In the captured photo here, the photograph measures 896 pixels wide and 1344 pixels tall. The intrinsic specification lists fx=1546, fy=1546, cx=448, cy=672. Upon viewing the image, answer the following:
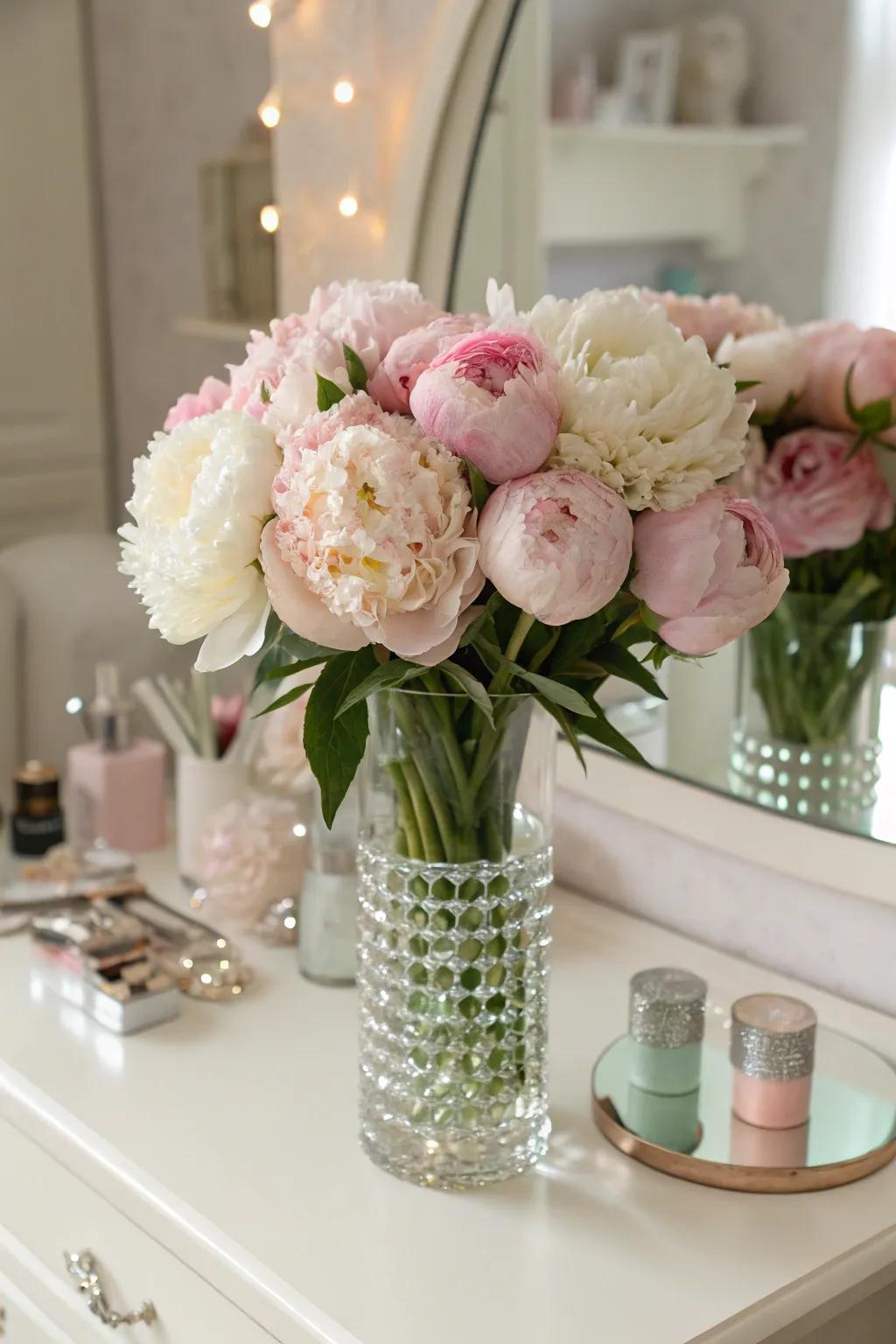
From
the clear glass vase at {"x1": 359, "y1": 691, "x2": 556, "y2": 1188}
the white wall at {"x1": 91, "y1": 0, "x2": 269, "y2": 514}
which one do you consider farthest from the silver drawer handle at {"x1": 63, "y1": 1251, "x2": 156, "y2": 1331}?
the white wall at {"x1": 91, "y1": 0, "x2": 269, "y2": 514}

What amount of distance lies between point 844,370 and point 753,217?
0.14 m

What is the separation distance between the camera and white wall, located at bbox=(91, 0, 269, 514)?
198 cm

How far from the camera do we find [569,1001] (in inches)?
46.8

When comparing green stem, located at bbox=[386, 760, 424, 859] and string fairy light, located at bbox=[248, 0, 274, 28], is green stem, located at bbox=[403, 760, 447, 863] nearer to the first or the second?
green stem, located at bbox=[386, 760, 424, 859]

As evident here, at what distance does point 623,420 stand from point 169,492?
0.78 ft

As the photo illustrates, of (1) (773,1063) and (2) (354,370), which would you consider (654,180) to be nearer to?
(2) (354,370)

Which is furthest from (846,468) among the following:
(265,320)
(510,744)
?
(265,320)

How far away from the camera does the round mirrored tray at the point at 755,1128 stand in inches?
37.2

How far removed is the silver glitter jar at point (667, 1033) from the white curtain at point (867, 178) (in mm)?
489

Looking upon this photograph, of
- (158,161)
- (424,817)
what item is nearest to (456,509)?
(424,817)

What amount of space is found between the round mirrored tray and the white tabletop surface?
0.4 inches

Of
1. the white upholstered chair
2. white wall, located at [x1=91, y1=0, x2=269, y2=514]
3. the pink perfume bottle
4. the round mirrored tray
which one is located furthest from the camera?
white wall, located at [x1=91, y1=0, x2=269, y2=514]

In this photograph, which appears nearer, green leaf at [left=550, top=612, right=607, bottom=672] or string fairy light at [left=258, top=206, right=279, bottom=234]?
green leaf at [left=550, top=612, right=607, bottom=672]

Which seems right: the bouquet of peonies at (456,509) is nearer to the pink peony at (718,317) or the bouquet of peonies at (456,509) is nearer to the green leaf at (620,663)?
the green leaf at (620,663)
